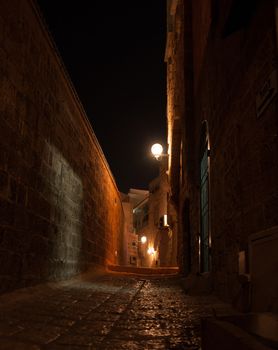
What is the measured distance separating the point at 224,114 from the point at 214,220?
165 cm

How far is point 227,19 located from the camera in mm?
4027

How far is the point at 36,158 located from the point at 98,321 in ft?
9.55

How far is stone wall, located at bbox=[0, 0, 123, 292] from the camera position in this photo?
4.59 metres

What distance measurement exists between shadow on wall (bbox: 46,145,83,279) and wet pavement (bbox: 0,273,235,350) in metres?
1.46

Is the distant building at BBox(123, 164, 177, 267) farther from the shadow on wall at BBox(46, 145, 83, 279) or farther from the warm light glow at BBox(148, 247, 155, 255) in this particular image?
the shadow on wall at BBox(46, 145, 83, 279)

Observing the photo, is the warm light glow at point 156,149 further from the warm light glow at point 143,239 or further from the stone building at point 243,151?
the warm light glow at point 143,239

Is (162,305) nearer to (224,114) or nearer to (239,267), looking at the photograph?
(239,267)

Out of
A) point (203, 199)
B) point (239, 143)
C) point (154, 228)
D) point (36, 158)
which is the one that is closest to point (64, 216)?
point (36, 158)

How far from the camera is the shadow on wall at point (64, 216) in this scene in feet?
21.3

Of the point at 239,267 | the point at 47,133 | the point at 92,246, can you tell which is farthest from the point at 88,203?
the point at 239,267

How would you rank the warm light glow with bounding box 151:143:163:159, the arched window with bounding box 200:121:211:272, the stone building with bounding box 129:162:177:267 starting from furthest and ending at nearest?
the stone building with bounding box 129:162:177:267 < the warm light glow with bounding box 151:143:163:159 < the arched window with bounding box 200:121:211:272

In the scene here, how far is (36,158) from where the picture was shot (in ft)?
18.5

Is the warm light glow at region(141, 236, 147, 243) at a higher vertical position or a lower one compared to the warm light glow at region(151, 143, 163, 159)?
lower

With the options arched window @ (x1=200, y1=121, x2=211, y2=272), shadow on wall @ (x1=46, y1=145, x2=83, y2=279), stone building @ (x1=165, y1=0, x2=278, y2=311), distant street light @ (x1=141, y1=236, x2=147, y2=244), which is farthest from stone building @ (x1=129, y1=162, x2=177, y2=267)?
stone building @ (x1=165, y1=0, x2=278, y2=311)
